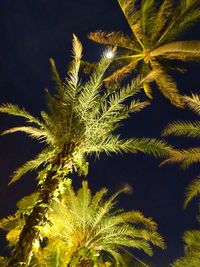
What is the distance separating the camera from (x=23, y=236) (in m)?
9.73

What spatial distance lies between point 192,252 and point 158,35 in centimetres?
773

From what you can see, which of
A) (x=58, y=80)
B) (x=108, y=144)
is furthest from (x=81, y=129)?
(x=58, y=80)

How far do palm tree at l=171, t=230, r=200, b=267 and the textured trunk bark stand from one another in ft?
21.5

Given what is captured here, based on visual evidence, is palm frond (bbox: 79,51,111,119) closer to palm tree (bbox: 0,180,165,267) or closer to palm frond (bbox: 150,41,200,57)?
palm frond (bbox: 150,41,200,57)

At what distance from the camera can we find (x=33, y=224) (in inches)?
391

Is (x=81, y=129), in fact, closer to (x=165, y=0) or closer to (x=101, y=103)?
(x=101, y=103)

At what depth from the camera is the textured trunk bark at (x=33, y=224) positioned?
9.45 meters

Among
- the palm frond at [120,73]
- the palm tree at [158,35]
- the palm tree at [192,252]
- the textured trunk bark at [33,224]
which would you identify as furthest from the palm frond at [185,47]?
the palm tree at [192,252]

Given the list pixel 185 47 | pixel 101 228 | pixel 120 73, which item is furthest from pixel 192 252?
pixel 185 47

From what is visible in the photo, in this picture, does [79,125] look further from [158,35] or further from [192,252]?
[192,252]

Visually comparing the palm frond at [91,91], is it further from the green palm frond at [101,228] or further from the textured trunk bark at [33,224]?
the green palm frond at [101,228]

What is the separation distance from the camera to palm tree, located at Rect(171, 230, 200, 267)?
49.3 ft

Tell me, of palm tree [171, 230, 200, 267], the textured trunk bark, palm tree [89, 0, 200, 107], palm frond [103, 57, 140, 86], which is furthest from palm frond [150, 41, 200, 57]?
palm tree [171, 230, 200, 267]

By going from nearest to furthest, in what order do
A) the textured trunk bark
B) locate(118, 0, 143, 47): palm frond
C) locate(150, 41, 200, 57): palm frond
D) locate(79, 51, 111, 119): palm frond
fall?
the textured trunk bark → locate(150, 41, 200, 57): palm frond → locate(79, 51, 111, 119): palm frond → locate(118, 0, 143, 47): palm frond
